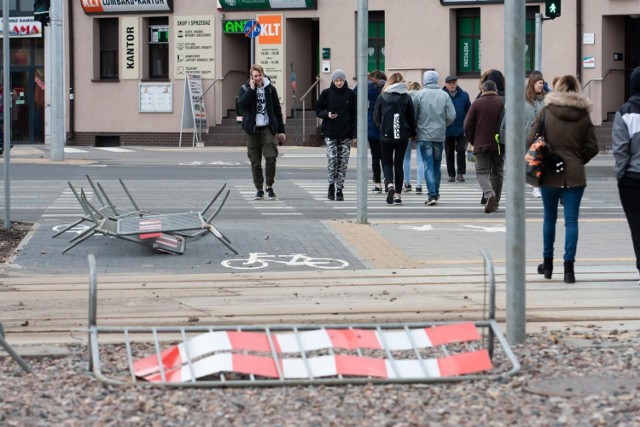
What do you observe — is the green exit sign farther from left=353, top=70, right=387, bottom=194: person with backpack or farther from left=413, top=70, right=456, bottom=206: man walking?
left=413, top=70, right=456, bottom=206: man walking

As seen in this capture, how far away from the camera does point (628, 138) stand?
10164 millimetres

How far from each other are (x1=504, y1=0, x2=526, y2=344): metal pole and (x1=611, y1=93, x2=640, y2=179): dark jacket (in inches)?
113

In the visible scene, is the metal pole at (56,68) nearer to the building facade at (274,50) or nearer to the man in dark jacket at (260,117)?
the building facade at (274,50)

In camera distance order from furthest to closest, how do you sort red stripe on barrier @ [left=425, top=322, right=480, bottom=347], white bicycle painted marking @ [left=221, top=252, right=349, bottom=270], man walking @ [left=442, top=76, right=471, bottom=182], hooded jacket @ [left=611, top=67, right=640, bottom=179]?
1. man walking @ [left=442, top=76, right=471, bottom=182]
2. white bicycle painted marking @ [left=221, top=252, right=349, bottom=270]
3. hooded jacket @ [left=611, top=67, right=640, bottom=179]
4. red stripe on barrier @ [left=425, top=322, right=480, bottom=347]

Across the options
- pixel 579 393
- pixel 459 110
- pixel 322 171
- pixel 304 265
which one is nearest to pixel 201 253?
pixel 304 265

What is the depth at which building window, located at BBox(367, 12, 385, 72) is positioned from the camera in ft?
122

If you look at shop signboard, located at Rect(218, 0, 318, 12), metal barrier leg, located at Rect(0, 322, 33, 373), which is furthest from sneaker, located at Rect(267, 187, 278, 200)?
shop signboard, located at Rect(218, 0, 318, 12)

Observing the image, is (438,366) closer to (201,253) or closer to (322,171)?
(201,253)

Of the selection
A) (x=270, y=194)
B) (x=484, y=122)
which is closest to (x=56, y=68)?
(x=270, y=194)

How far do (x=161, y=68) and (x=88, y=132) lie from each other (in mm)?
2874

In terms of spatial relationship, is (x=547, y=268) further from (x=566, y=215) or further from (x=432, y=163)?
(x=432, y=163)

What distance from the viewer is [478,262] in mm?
11984

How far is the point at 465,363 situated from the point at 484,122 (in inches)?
420

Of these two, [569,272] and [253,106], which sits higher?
[253,106]
